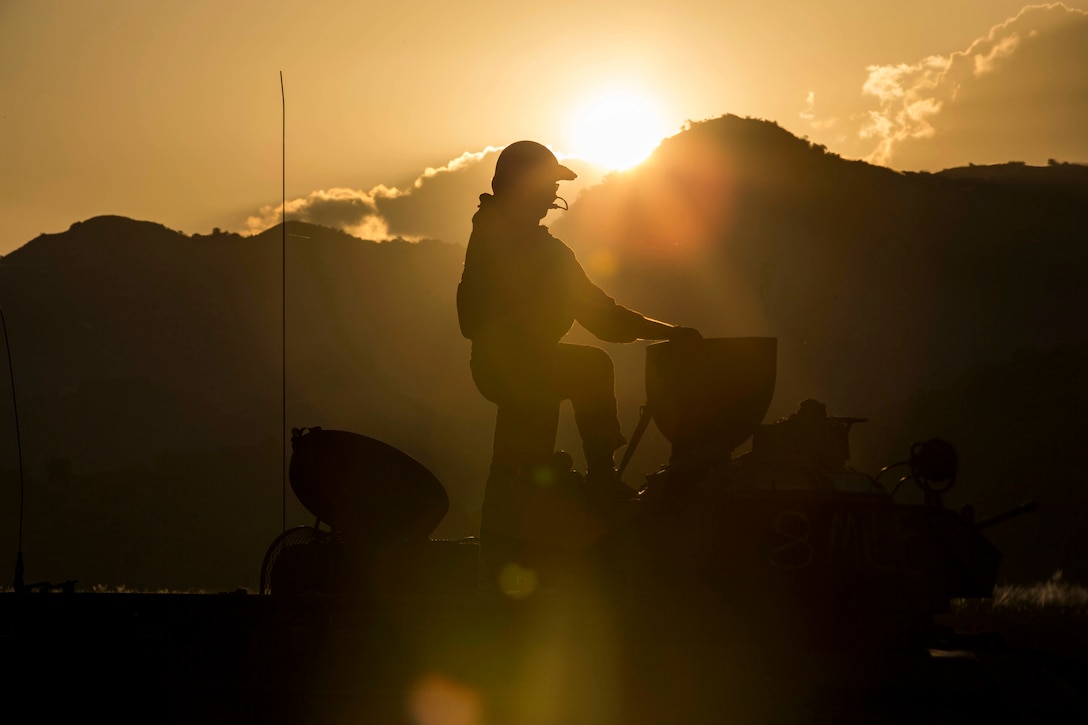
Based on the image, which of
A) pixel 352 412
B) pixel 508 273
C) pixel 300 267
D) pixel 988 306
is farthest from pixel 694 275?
pixel 508 273

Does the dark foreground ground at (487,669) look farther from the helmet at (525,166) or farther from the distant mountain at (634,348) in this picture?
the distant mountain at (634,348)

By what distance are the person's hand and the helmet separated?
1273mm

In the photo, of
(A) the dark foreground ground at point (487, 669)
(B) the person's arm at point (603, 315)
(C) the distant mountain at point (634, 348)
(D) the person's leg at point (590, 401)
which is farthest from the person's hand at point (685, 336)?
(C) the distant mountain at point (634, 348)

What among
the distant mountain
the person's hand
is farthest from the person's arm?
the distant mountain

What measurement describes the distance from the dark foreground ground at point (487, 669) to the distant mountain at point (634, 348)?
85900 millimetres

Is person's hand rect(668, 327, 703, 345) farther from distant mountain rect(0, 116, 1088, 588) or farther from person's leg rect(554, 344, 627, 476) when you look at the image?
distant mountain rect(0, 116, 1088, 588)

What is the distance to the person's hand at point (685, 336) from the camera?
7984 mm

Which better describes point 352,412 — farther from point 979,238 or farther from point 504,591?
point 504,591

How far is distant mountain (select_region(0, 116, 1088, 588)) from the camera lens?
116 meters

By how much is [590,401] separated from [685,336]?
0.74m

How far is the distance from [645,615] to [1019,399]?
115887 millimetres

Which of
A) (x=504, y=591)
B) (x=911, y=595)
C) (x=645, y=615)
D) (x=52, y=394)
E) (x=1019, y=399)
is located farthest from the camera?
(x=52, y=394)

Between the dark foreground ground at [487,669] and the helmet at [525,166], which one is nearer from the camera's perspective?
the dark foreground ground at [487,669]

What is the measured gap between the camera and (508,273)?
8.10m
